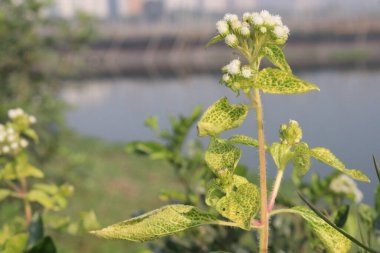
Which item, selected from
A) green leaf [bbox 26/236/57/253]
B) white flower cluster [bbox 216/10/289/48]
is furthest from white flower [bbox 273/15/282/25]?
green leaf [bbox 26/236/57/253]

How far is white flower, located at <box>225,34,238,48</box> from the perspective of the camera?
97 cm

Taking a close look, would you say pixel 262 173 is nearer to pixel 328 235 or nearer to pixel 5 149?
pixel 328 235

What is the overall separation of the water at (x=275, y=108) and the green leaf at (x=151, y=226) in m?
11.4

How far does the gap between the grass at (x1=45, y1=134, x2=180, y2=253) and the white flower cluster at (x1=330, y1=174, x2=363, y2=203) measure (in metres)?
7.16

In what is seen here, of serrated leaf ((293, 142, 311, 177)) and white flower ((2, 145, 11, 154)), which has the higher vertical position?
serrated leaf ((293, 142, 311, 177))

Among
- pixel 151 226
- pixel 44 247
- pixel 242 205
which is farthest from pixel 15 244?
pixel 242 205

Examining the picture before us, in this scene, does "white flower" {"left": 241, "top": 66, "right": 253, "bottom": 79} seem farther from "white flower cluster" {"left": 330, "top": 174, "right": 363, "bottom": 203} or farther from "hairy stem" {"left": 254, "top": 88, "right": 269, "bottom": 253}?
"white flower cluster" {"left": 330, "top": 174, "right": 363, "bottom": 203}

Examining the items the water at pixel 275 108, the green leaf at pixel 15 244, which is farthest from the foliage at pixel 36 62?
the green leaf at pixel 15 244

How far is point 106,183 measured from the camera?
60.5 ft

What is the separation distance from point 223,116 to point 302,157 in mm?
194

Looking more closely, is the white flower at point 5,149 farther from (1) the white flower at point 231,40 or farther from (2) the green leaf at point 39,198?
(1) the white flower at point 231,40

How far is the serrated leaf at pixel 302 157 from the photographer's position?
40.2 inches

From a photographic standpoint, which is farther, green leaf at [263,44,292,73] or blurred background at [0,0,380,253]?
blurred background at [0,0,380,253]

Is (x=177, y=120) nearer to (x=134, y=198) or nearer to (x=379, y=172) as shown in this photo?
(x=379, y=172)
